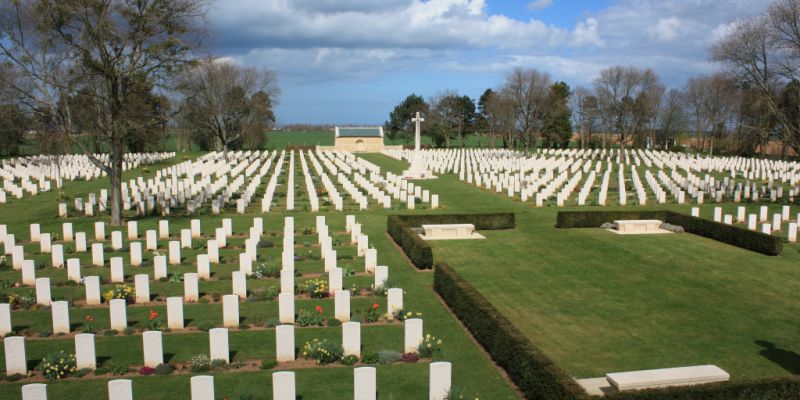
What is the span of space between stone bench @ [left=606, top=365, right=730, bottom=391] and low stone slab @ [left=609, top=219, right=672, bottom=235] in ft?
47.2

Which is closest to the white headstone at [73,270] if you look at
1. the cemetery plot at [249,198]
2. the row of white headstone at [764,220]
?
the cemetery plot at [249,198]

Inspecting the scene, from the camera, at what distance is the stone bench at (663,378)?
328 inches

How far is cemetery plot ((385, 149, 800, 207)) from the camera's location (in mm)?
31094

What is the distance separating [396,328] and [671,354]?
16.3 feet

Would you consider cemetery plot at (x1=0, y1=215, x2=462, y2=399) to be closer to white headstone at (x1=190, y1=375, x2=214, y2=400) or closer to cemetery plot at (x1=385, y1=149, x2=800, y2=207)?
white headstone at (x1=190, y1=375, x2=214, y2=400)

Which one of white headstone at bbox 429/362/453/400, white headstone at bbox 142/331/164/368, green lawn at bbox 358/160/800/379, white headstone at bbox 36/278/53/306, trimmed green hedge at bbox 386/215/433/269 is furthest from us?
trimmed green hedge at bbox 386/215/433/269

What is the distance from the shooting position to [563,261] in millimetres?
18125

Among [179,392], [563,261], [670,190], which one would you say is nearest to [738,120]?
[670,190]

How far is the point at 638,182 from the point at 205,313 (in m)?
27.2

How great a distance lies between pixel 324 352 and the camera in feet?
33.7

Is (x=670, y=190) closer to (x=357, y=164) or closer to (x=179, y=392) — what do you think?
(x=357, y=164)

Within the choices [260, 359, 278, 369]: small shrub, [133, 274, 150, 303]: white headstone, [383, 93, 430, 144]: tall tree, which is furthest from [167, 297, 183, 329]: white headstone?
[383, 93, 430, 144]: tall tree

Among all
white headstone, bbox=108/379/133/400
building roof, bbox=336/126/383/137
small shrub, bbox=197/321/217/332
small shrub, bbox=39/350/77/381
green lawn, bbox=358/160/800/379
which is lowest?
green lawn, bbox=358/160/800/379

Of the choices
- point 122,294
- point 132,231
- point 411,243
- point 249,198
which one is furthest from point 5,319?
point 249,198
